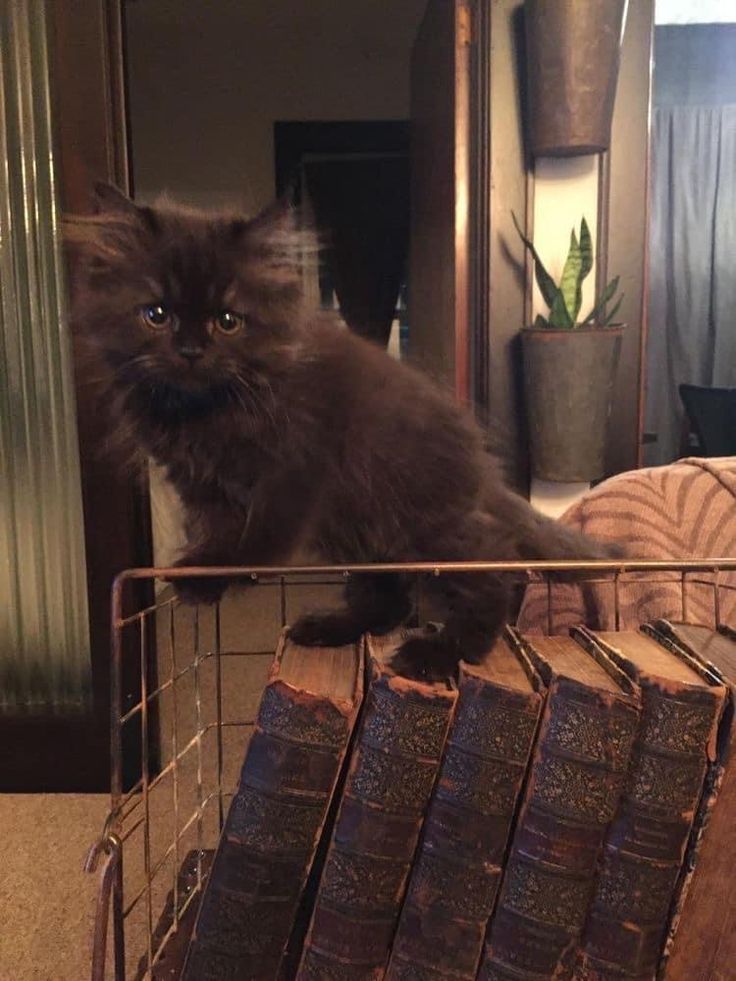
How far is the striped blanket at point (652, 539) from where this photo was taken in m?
0.92

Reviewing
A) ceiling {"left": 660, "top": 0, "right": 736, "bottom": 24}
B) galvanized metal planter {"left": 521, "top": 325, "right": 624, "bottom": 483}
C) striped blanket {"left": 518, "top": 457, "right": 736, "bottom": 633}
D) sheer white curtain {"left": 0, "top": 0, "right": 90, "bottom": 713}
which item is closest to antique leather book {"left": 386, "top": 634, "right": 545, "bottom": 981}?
striped blanket {"left": 518, "top": 457, "right": 736, "bottom": 633}

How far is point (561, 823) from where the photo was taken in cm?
58

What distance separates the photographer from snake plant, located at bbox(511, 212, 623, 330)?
5.07 ft

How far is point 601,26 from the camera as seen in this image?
1404mm

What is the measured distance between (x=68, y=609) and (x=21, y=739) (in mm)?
252

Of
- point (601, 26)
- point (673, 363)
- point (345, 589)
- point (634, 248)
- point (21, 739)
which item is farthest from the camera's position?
point (673, 363)

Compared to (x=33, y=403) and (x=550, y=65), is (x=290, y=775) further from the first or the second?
(x=550, y=65)

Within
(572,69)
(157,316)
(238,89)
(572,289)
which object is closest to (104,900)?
(157,316)

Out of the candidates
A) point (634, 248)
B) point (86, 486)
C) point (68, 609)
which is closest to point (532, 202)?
point (634, 248)

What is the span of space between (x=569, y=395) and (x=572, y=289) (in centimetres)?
22

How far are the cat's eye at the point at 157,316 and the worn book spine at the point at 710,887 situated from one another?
1.74 ft

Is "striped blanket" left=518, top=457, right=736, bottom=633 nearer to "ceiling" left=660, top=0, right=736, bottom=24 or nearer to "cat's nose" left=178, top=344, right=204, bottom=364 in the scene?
"cat's nose" left=178, top=344, right=204, bottom=364

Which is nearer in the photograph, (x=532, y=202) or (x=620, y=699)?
(x=620, y=699)

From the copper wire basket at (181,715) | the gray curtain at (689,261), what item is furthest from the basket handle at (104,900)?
the gray curtain at (689,261)
